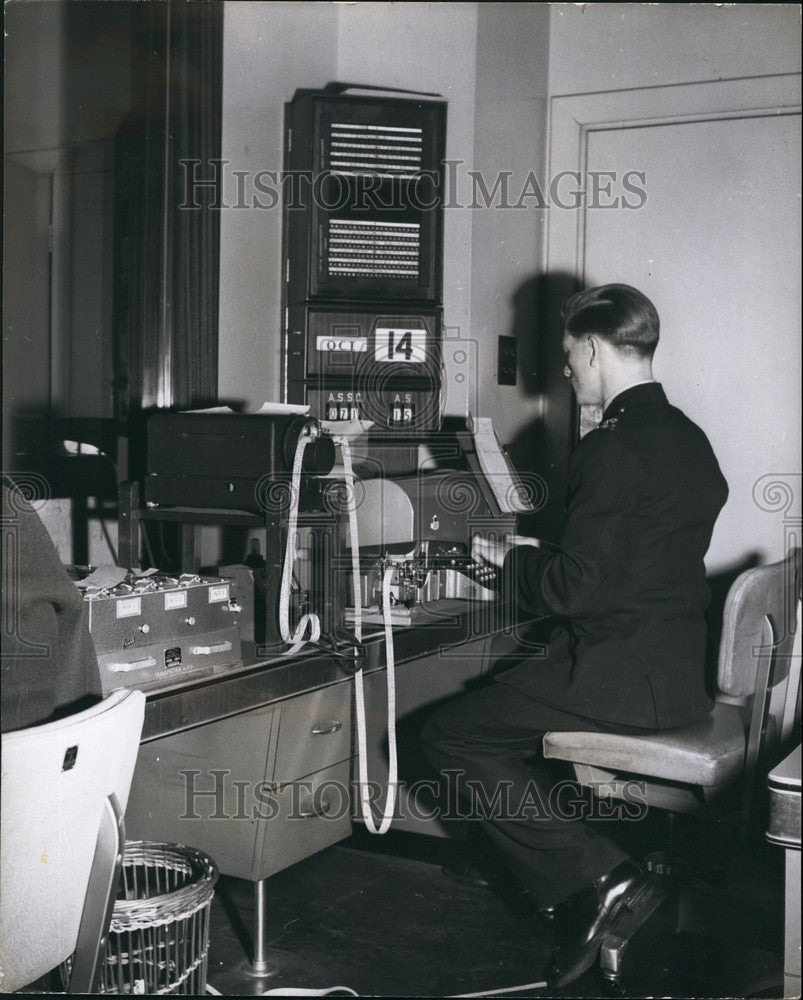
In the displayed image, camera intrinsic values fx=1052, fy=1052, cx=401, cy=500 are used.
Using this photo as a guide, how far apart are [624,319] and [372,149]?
1141mm

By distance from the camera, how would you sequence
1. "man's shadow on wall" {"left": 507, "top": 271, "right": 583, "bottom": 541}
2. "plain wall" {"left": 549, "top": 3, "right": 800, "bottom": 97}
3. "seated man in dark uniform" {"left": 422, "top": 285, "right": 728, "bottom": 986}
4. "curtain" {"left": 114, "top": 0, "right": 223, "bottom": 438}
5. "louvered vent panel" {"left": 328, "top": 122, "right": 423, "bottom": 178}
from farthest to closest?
1. "man's shadow on wall" {"left": 507, "top": 271, "right": 583, "bottom": 541}
2. "plain wall" {"left": 549, "top": 3, "right": 800, "bottom": 97}
3. "louvered vent panel" {"left": 328, "top": 122, "right": 423, "bottom": 178}
4. "curtain" {"left": 114, "top": 0, "right": 223, "bottom": 438}
5. "seated man in dark uniform" {"left": 422, "top": 285, "right": 728, "bottom": 986}

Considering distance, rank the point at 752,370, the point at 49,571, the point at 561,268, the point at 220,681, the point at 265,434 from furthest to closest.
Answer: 1. the point at 561,268
2. the point at 752,370
3. the point at 265,434
4. the point at 220,681
5. the point at 49,571

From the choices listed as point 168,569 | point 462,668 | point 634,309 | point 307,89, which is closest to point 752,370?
point 634,309

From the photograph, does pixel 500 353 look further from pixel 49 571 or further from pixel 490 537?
pixel 49 571

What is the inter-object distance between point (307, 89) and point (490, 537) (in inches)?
65.3

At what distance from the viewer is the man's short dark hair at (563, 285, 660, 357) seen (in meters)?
2.57

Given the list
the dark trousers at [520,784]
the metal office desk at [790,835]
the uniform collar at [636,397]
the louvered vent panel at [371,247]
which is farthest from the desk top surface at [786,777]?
the louvered vent panel at [371,247]

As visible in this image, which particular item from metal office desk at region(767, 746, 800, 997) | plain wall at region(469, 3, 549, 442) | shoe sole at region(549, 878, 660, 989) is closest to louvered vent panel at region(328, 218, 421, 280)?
plain wall at region(469, 3, 549, 442)

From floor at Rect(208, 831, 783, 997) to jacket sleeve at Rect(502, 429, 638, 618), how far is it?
30.2 inches

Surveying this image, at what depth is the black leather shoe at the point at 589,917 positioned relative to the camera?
2.45m

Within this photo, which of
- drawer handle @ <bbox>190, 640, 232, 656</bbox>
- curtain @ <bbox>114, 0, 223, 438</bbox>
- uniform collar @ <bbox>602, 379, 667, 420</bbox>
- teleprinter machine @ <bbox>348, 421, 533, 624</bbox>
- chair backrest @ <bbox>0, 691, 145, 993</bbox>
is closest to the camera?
chair backrest @ <bbox>0, 691, 145, 993</bbox>

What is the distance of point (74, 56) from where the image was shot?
8.93 ft

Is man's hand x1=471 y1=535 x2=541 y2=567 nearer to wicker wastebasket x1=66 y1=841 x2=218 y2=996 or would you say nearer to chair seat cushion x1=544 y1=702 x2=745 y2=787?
chair seat cushion x1=544 y1=702 x2=745 y2=787

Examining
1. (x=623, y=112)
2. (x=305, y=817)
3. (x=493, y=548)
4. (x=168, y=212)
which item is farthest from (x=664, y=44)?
(x=305, y=817)
